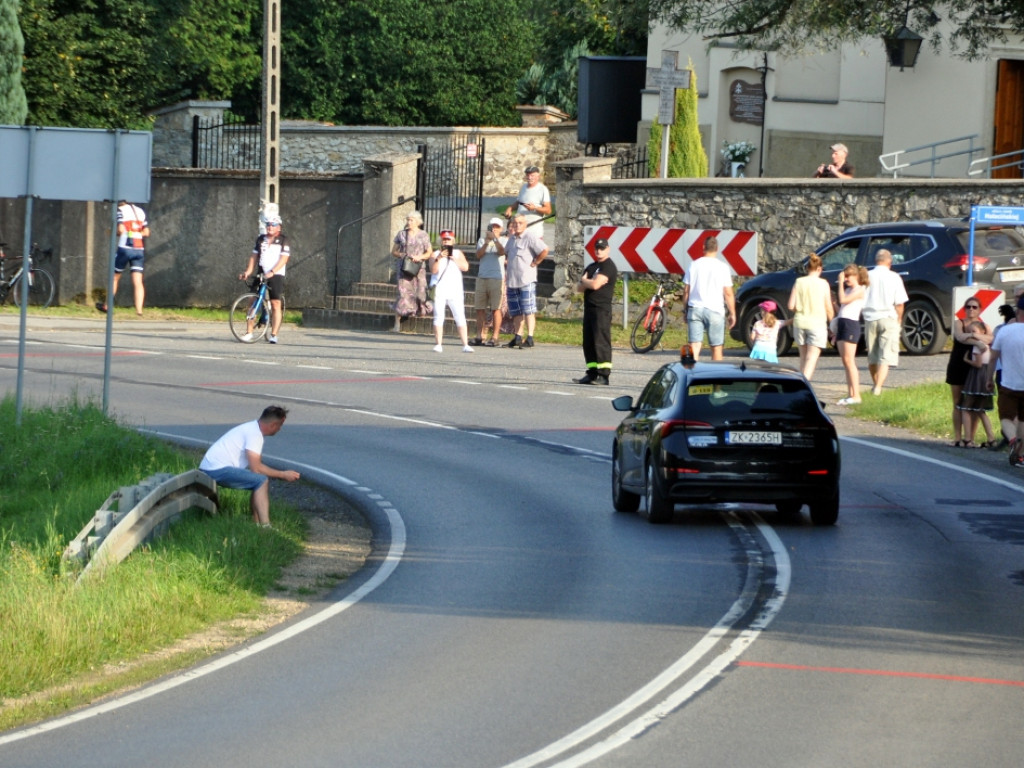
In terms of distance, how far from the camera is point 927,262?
25.0 m

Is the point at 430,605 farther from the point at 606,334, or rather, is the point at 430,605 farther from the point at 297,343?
the point at 297,343

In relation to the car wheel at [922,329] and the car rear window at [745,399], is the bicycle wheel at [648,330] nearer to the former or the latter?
the car wheel at [922,329]

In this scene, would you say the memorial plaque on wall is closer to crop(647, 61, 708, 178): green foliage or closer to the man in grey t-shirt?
crop(647, 61, 708, 178): green foliage

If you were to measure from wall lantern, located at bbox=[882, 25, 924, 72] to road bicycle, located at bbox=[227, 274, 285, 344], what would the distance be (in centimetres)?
1299

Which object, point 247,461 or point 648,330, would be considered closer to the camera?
point 247,461

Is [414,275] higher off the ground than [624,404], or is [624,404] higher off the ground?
[414,275]

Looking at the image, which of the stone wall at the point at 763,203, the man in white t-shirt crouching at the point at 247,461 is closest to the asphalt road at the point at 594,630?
the man in white t-shirt crouching at the point at 247,461

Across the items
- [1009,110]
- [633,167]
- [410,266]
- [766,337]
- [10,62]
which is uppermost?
[10,62]

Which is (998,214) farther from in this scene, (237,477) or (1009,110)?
(1009,110)

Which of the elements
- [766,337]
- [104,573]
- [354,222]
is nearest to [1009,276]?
[766,337]

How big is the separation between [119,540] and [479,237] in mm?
23371

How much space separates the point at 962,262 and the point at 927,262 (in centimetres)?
50

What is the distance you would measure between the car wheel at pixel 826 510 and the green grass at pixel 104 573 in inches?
163

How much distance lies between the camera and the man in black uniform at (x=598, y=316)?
2228 cm
